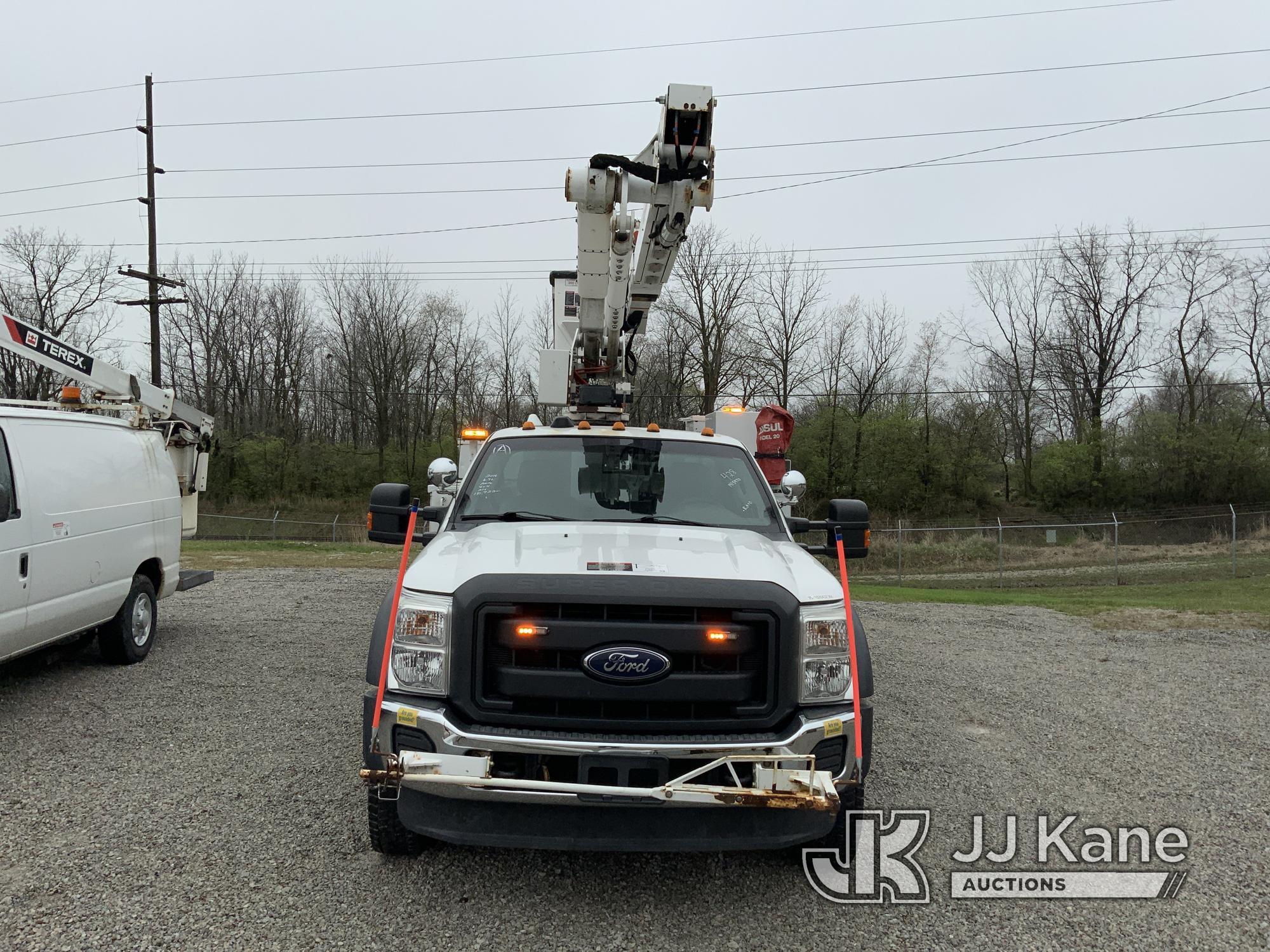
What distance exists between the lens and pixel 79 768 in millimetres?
4324

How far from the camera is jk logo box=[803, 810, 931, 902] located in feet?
10.5

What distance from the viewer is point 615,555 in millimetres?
3277

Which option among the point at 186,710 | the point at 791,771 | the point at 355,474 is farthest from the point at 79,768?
the point at 355,474

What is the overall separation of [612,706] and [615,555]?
2.08 feet

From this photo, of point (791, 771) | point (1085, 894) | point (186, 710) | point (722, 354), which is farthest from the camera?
point (722, 354)

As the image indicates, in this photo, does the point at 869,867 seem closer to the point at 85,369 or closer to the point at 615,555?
the point at 615,555

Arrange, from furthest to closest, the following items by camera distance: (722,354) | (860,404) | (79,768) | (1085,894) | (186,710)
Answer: (860,404)
(722,354)
(186,710)
(79,768)
(1085,894)

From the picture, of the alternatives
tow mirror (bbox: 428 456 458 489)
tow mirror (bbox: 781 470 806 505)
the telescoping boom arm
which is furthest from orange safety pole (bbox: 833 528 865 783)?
the telescoping boom arm

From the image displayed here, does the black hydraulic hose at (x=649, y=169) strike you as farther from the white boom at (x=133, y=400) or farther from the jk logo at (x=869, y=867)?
Answer: the white boom at (x=133, y=400)

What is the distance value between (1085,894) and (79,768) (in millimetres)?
5076

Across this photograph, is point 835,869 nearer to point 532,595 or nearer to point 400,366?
point 532,595

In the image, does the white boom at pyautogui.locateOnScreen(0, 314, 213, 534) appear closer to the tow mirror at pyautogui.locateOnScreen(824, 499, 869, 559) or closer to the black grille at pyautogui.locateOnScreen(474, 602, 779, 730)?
the black grille at pyautogui.locateOnScreen(474, 602, 779, 730)

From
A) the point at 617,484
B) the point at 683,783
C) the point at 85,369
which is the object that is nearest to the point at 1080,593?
the point at 617,484

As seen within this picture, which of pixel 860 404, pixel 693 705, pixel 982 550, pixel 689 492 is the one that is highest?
pixel 860 404
